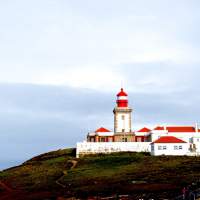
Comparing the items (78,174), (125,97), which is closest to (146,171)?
(78,174)

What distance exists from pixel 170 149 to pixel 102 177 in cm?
2184

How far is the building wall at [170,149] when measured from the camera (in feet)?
337

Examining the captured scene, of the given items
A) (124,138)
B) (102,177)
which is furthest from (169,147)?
(102,177)

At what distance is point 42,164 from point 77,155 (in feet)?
22.1

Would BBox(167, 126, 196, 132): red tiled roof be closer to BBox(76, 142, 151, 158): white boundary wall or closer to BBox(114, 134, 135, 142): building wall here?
BBox(114, 134, 135, 142): building wall

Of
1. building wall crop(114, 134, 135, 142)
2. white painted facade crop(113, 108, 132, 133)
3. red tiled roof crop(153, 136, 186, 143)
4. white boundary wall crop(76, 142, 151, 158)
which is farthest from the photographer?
white painted facade crop(113, 108, 132, 133)

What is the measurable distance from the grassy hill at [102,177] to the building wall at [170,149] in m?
2.41

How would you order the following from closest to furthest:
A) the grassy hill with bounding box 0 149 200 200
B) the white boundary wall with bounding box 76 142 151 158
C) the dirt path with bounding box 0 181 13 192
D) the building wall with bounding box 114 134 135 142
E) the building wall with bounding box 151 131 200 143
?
the grassy hill with bounding box 0 149 200 200 → the dirt path with bounding box 0 181 13 192 → the white boundary wall with bounding box 76 142 151 158 → the building wall with bounding box 151 131 200 143 → the building wall with bounding box 114 134 135 142

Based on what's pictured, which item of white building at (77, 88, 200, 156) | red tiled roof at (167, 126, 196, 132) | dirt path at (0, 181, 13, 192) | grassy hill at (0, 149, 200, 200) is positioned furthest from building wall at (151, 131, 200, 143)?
dirt path at (0, 181, 13, 192)

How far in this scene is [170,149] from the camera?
10325cm

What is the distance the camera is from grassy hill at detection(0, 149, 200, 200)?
231ft

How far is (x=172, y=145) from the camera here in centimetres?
10325

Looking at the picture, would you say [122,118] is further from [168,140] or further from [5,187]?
[5,187]

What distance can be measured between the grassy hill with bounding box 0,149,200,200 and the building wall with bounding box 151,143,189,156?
7.92 feet
